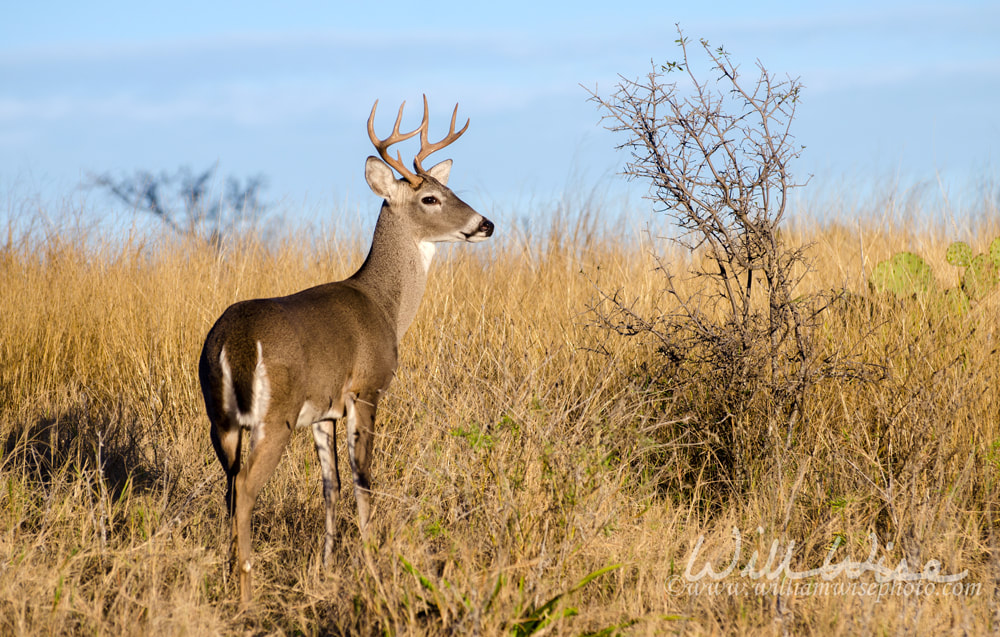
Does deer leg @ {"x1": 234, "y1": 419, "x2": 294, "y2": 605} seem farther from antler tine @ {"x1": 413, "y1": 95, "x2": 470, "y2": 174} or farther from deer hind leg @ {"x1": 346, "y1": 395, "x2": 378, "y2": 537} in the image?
antler tine @ {"x1": 413, "y1": 95, "x2": 470, "y2": 174}

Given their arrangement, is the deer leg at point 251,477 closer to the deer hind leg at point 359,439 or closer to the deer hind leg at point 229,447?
the deer hind leg at point 229,447

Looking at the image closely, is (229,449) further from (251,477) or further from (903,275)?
(903,275)

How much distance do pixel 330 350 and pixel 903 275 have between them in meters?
3.51

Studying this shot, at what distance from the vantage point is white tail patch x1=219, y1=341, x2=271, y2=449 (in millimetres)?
3516

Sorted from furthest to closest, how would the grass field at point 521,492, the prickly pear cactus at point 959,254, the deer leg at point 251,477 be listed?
the prickly pear cactus at point 959,254 → the deer leg at point 251,477 → the grass field at point 521,492

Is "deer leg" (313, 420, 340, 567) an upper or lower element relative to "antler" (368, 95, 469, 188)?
lower

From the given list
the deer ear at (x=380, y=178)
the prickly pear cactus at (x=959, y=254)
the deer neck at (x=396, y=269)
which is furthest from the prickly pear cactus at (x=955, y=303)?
the deer ear at (x=380, y=178)

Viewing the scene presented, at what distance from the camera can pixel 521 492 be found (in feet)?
11.4

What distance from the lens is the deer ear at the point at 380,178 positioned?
504cm

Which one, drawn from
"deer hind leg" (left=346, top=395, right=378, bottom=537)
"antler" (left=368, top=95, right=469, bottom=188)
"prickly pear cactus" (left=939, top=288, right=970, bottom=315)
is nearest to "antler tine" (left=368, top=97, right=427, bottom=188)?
"antler" (left=368, top=95, right=469, bottom=188)

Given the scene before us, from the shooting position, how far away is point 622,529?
12.3 feet

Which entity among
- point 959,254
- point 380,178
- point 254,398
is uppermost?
point 380,178

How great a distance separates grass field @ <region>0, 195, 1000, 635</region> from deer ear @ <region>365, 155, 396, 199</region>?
975 millimetres

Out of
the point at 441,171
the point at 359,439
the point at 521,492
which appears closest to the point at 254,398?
the point at 359,439
